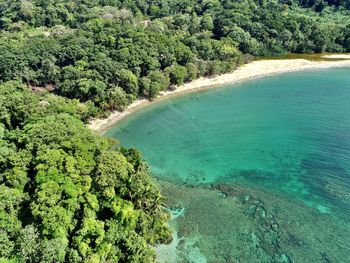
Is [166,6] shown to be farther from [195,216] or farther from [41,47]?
[195,216]

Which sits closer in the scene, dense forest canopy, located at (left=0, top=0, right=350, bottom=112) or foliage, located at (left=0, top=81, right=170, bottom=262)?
foliage, located at (left=0, top=81, right=170, bottom=262)

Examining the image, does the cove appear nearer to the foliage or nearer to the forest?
the forest

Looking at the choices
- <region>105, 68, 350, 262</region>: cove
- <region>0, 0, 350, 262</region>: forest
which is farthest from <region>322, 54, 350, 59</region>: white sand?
<region>105, 68, 350, 262</region>: cove

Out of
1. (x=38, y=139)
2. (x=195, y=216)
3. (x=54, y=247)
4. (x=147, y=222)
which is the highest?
(x=38, y=139)

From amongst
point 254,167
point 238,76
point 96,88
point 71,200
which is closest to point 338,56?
point 238,76

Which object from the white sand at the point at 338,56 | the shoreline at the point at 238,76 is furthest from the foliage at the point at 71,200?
the white sand at the point at 338,56

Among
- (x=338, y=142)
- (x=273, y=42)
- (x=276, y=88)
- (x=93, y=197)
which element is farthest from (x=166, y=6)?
(x=93, y=197)

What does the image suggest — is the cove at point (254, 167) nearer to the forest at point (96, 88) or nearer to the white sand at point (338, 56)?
the forest at point (96, 88)

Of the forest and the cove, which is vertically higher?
the forest
